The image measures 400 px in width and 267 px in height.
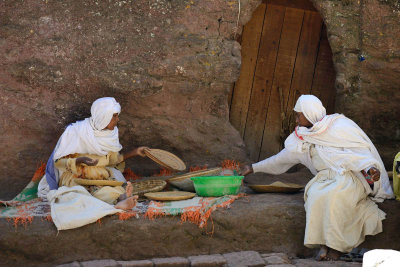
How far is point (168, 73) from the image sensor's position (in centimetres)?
707

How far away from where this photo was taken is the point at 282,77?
26.6 feet

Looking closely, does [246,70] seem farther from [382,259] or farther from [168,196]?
[382,259]

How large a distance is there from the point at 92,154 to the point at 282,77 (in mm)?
2748

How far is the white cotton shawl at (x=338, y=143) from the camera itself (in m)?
6.13

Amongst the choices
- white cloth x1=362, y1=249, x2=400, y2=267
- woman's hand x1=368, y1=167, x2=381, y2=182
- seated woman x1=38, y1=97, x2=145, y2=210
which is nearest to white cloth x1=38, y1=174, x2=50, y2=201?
seated woman x1=38, y1=97, x2=145, y2=210

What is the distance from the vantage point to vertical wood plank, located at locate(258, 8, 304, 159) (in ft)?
26.4

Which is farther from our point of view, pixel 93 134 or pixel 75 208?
pixel 93 134

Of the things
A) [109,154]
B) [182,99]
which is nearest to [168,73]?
[182,99]

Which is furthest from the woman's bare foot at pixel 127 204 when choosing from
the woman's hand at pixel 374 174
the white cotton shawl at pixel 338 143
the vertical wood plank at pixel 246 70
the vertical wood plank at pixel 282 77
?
the vertical wood plank at pixel 282 77

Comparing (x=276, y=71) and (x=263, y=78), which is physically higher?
(x=276, y=71)

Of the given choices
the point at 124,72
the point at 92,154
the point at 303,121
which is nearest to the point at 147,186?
the point at 92,154

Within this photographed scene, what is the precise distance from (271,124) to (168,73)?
169cm

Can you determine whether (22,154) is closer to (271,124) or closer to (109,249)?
(109,249)

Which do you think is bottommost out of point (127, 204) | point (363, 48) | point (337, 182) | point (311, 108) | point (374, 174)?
point (127, 204)
